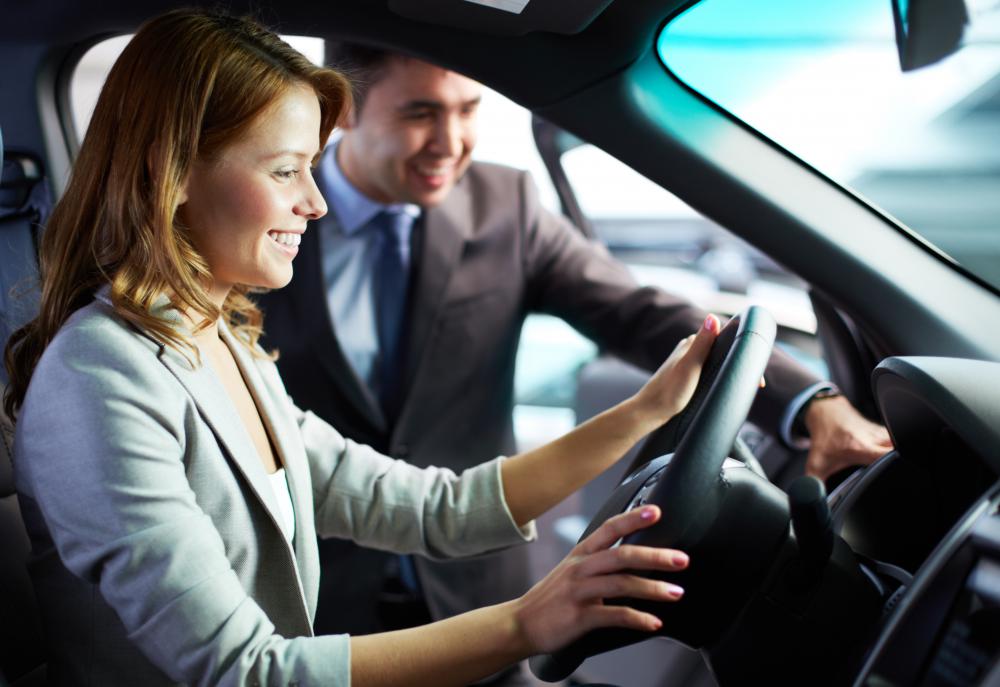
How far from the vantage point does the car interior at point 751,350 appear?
0.93 meters

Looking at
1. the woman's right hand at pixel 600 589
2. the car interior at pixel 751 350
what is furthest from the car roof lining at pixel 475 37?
the woman's right hand at pixel 600 589

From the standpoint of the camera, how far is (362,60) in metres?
1.73

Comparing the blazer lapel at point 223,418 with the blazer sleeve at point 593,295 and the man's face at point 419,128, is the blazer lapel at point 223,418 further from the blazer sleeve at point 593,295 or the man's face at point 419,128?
the blazer sleeve at point 593,295

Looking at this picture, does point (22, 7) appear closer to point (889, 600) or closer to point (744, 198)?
point (744, 198)

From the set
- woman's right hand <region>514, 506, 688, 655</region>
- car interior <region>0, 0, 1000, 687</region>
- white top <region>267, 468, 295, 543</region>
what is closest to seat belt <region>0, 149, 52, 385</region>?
car interior <region>0, 0, 1000, 687</region>

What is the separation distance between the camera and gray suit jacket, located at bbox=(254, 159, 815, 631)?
1754 millimetres

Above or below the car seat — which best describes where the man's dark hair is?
above

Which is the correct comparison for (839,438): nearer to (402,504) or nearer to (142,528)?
(402,504)

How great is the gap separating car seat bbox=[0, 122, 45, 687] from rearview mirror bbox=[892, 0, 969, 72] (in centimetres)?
113

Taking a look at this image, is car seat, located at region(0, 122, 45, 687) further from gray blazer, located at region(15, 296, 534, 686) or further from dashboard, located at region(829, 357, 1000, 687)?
dashboard, located at region(829, 357, 1000, 687)

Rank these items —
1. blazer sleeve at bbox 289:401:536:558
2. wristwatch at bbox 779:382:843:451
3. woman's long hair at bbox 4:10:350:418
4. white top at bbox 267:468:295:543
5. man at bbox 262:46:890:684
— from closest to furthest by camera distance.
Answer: woman's long hair at bbox 4:10:350:418
white top at bbox 267:468:295:543
blazer sleeve at bbox 289:401:536:558
wristwatch at bbox 779:382:843:451
man at bbox 262:46:890:684

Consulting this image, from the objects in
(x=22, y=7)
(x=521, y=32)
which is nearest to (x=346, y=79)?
(x=521, y=32)

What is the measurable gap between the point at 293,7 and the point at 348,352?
27.3 inches

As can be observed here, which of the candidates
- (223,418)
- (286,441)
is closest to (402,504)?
(286,441)
